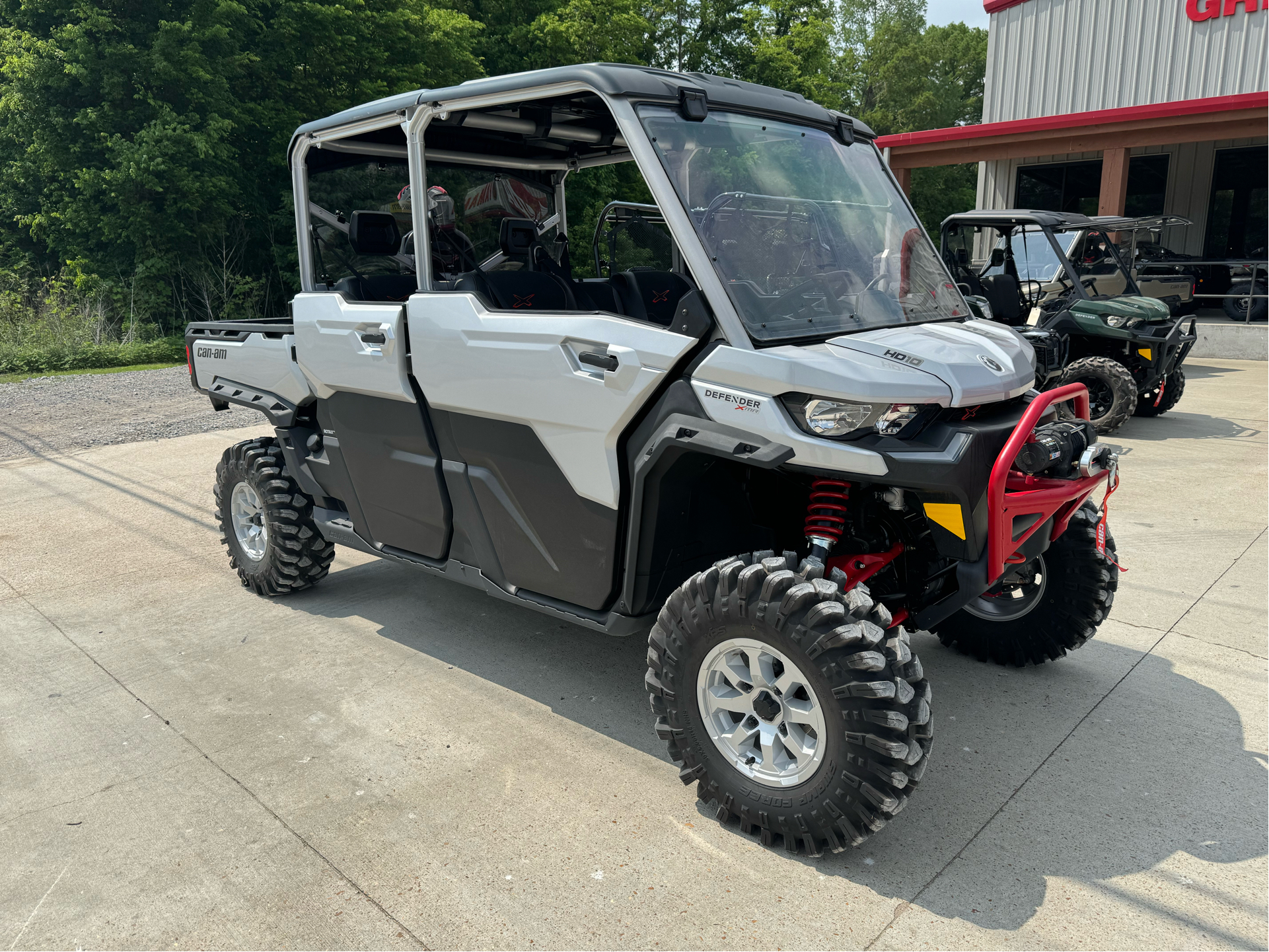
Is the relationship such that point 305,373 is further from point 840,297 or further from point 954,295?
point 954,295

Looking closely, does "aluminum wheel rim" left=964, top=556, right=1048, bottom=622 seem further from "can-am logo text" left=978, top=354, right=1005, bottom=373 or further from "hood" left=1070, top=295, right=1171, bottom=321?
"hood" left=1070, top=295, right=1171, bottom=321

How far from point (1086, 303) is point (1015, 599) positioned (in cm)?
638

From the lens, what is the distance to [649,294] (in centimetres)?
431

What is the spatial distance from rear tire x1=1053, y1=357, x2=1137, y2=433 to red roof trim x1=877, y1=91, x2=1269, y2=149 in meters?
7.83

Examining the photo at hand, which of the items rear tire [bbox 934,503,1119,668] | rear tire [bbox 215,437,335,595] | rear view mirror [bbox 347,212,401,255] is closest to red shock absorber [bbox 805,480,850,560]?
rear tire [bbox 934,503,1119,668]

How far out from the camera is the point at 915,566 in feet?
11.7

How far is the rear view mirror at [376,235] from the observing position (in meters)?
4.43

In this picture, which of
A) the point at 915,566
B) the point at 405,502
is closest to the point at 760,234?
the point at 915,566

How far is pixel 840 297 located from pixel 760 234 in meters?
0.36

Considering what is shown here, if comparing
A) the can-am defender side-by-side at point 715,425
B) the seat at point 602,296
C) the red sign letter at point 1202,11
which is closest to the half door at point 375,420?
the can-am defender side-by-side at point 715,425

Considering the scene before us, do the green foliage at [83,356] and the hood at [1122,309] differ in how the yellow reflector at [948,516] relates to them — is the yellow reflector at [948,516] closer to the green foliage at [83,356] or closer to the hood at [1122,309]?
the hood at [1122,309]

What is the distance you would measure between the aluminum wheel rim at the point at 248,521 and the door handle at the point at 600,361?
2.79 m

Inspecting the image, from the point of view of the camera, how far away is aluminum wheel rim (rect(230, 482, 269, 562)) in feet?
17.2

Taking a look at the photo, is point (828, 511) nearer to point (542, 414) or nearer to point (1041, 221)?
point (542, 414)
